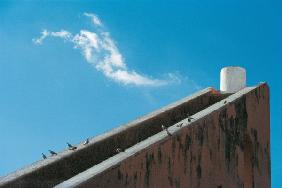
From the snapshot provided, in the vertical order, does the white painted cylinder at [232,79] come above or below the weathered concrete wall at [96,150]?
above

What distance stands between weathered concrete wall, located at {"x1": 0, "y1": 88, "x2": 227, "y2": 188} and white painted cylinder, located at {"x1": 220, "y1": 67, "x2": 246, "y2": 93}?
0.55 m

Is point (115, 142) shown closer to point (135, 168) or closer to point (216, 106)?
point (216, 106)

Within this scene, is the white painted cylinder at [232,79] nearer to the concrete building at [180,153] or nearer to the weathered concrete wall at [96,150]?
the concrete building at [180,153]

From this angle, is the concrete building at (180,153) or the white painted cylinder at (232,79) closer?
the concrete building at (180,153)

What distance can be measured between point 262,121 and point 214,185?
2.14 meters

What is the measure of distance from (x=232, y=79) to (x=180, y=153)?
3.52 m

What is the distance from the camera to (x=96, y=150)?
671 centimetres

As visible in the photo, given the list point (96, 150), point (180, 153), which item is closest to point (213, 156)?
point (180, 153)

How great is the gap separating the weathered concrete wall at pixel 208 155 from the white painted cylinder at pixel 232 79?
54cm

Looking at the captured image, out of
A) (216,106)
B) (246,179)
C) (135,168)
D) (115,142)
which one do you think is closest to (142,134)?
(115,142)

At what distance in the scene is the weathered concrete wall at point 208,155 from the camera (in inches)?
199

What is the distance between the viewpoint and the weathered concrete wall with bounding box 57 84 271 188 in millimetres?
5066

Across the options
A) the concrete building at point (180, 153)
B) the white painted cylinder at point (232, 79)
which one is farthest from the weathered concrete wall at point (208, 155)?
the white painted cylinder at point (232, 79)

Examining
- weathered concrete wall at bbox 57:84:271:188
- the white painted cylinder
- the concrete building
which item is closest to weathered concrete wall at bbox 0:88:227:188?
the concrete building
